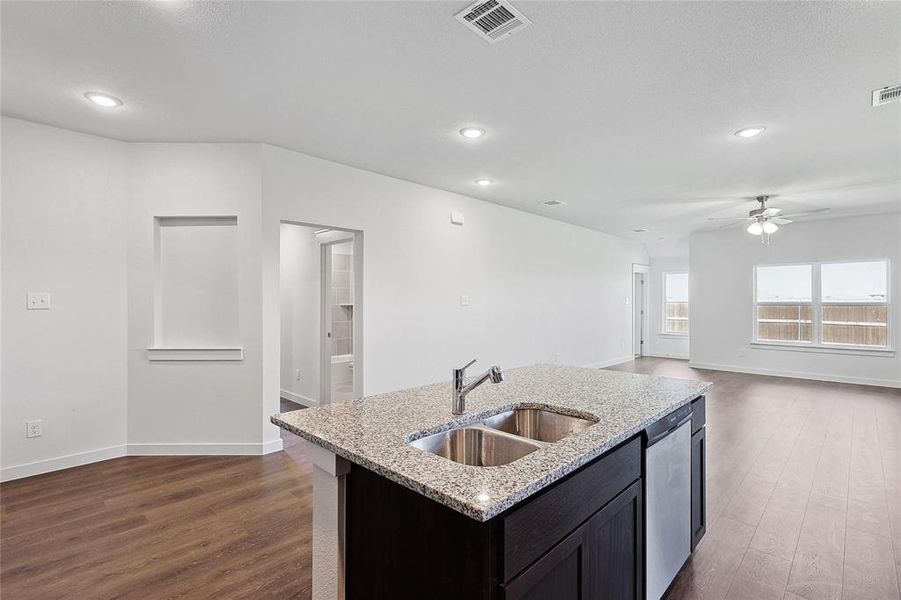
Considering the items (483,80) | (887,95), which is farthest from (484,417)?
(887,95)

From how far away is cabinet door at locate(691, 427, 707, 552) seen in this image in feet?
7.02

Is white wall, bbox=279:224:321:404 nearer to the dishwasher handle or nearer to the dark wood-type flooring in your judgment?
the dark wood-type flooring

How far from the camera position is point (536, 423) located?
6.40 ft

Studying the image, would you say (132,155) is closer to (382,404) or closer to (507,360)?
(382,404)

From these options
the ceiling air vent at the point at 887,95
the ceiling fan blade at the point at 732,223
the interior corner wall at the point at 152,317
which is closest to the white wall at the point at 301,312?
the interior corner wall at the point at 152,317

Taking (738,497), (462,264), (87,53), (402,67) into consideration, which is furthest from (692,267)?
(87,53)

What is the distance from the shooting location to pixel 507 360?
5.99 m

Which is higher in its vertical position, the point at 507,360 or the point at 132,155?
the point at 132,155

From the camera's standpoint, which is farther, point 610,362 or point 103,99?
point 610,362

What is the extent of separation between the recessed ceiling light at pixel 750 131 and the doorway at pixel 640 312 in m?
6.28

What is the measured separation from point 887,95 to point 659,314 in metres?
7.36

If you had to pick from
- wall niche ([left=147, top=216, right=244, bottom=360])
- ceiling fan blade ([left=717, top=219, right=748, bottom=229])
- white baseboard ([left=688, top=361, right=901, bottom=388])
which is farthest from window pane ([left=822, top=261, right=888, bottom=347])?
wall niche ([left=147, top=216, right=244, bottom=360])

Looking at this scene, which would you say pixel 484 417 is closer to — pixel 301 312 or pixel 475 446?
pixel 475 446

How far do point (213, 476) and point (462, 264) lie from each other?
329 centimetres
